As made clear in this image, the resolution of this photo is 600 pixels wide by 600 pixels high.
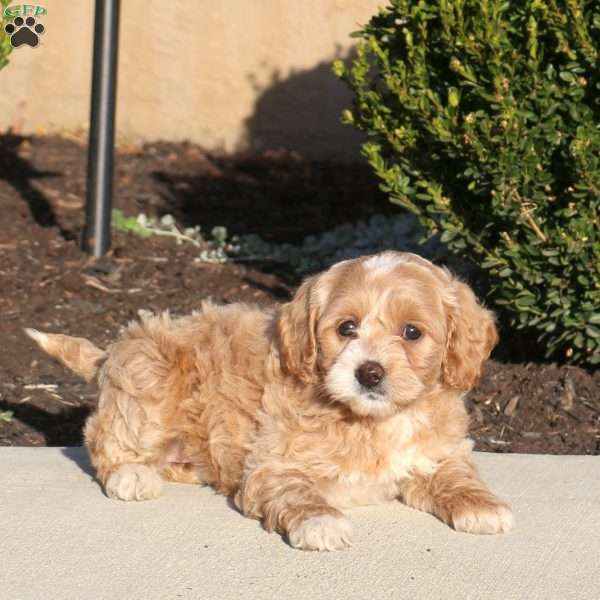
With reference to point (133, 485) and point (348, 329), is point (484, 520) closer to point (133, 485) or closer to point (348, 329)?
point (348, 329)

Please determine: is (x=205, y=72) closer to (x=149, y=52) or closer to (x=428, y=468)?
(x=149, y=52)

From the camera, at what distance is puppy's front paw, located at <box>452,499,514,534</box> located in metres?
4.33

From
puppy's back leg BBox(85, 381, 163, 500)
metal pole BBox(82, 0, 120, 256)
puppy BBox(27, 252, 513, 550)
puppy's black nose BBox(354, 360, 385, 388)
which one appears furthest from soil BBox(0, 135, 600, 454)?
puppy's black nose BBox(354, 360, 385, 388)

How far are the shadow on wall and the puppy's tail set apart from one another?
587cm

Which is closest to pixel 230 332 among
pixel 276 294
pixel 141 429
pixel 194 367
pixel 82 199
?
pixel 194 367

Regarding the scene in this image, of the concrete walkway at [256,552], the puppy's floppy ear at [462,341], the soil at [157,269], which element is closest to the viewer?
the concrete walkway at [256,552]

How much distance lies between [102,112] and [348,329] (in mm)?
3885

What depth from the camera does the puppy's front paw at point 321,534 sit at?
4109 millimetres

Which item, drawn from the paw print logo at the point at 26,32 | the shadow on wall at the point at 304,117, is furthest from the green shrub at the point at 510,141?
the shadow on wall at the point at 304,117

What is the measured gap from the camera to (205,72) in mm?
10969

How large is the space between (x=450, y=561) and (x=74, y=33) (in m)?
7.93

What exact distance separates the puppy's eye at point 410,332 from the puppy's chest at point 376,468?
13.6 inches

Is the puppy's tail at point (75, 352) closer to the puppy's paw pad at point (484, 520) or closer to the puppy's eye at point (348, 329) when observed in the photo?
the puppy's eye at point (348, 329)

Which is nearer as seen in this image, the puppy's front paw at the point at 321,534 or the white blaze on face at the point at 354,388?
the puppy's front paw at the point at 321,534
